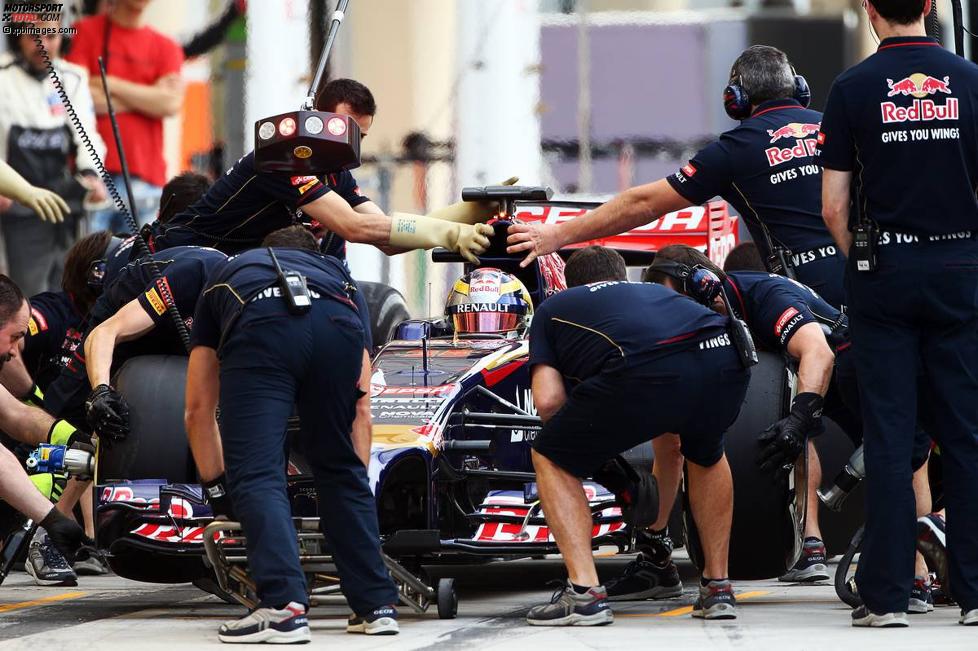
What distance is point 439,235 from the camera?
7.96m

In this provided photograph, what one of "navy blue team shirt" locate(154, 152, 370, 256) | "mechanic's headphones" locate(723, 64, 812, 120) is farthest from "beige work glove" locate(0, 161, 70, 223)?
"mechanic's headphones" locate(723, 64, 812, 120)

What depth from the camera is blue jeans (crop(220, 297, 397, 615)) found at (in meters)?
6.43

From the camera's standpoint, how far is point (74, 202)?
14172 millimetres

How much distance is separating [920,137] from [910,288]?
0.52 meters

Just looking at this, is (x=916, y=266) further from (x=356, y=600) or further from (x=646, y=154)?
(x=646, y=154)

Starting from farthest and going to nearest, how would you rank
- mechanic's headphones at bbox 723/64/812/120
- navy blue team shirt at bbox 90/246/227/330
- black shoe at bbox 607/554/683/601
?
1. mechanic's headphones at bbox 723/64/812/120
2. navy blue team shirt at bbox 90/246/227/330
3. black shoe at bbox 607/554/683/601

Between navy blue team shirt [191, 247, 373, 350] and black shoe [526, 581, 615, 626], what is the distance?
1.15 metres

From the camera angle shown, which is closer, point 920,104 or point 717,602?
point 920,104

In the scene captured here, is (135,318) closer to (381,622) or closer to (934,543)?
(381,622)

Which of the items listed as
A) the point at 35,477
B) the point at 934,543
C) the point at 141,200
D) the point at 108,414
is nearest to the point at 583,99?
the point at 141,200

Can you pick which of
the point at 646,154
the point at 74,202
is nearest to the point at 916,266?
the point at 74,202

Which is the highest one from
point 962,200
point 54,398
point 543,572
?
point 962,200

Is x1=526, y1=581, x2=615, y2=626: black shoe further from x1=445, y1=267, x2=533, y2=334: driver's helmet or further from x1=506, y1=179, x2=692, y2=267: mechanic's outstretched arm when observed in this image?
x1=445, y1=267, x2=533, y2=334: driver's helmet

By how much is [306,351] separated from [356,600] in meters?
0.87
